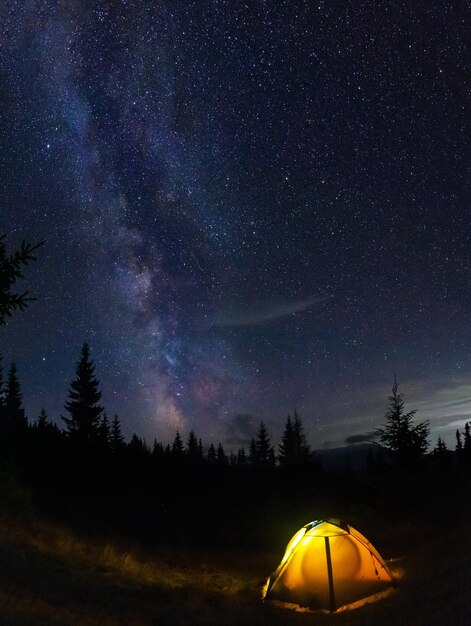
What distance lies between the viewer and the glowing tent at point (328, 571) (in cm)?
1176

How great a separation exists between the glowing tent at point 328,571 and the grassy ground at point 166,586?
2.00ft

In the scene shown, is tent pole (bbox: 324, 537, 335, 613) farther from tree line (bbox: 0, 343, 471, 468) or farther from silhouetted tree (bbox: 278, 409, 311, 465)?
silhouetted tree (bbox: 278, 409, 311, 465)

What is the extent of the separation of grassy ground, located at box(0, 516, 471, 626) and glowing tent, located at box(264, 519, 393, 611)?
2.00 feet

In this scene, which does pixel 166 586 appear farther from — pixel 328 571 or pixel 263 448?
pixel 263 448

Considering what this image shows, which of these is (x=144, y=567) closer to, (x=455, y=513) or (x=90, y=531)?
(x=90, y=531)

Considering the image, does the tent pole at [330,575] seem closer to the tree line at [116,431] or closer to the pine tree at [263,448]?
the tree line at [116,431]

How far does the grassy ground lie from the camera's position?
28.7 ft

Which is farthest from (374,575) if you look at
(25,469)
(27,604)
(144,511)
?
(25,469)

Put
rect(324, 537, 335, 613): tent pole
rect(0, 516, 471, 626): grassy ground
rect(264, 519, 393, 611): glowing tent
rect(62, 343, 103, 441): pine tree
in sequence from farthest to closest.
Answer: rect(62, 343, 103, 441): pine tree < rect(264, 519, 393, 611): glowing tent < rect(324, 537, 335, 613): tent pole < rect(0, 516, 471, 626): grassy ground

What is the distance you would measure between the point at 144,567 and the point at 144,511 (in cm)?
1005

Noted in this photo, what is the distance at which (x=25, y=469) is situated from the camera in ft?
82.8

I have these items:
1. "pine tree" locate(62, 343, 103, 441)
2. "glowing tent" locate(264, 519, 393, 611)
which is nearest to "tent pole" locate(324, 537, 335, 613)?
"glowing tent" locate(264, 519, 393, 611)

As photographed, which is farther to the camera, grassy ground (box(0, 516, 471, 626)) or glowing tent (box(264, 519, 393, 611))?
glowing tent (box(264, 519, 393, 611))

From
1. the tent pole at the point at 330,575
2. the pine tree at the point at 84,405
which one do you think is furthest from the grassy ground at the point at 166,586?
the pine tree at the point at 84,405
